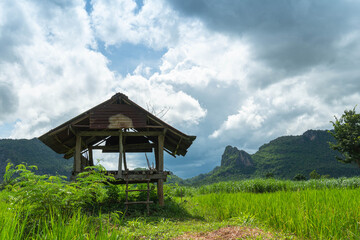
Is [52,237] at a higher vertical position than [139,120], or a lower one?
lower

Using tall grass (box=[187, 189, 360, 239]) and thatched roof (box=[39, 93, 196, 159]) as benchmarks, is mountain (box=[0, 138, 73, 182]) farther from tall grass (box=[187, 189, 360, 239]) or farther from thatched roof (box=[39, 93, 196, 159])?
tall grass (box=[187, 189, 360, 239])

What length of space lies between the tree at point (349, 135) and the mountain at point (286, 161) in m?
40.0

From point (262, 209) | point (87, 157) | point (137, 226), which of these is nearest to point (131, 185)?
point (87, 157)

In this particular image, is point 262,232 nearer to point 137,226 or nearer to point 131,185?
point 137,226

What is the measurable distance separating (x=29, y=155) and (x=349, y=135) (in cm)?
8943

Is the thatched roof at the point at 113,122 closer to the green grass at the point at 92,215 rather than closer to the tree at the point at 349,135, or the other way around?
the green grass at the point at 92,215

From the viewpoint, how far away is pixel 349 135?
30.0 meters

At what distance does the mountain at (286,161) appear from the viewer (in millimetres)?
73125

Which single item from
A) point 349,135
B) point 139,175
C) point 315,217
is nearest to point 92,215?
point 315,217

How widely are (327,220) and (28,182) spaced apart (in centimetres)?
563

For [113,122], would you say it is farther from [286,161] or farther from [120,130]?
[286,161]

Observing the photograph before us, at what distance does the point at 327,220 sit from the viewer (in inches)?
187

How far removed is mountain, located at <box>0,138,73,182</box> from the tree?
7268 cm

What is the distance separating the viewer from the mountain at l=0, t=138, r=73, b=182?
81.0m
